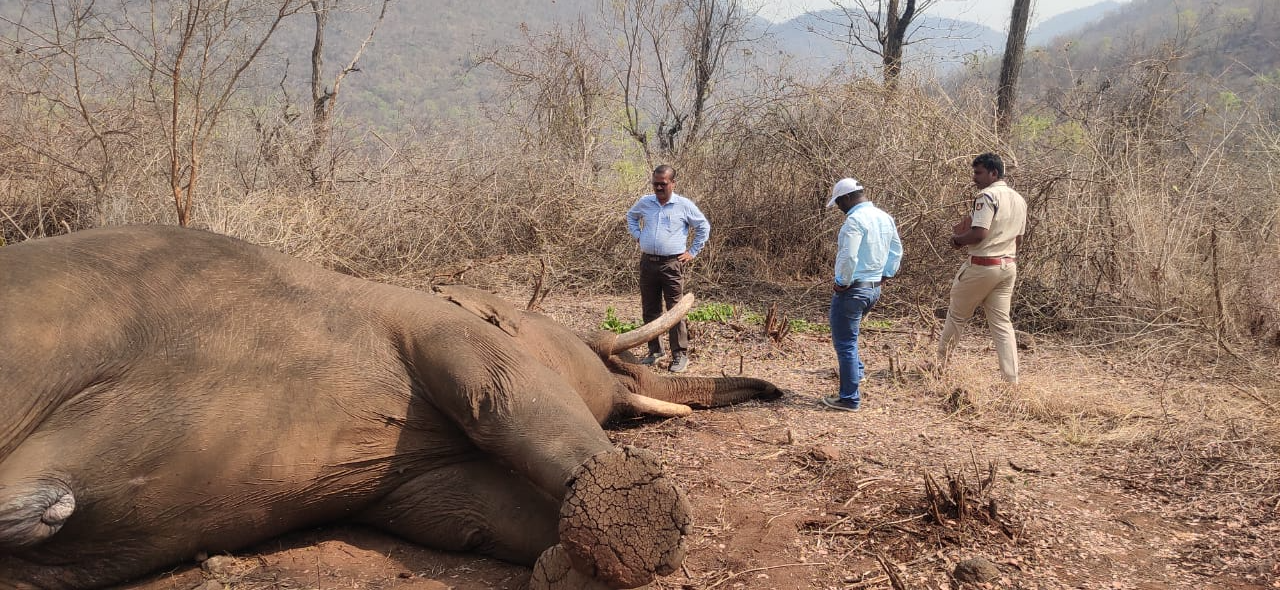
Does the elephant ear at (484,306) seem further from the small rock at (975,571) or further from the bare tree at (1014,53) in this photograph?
the bare tree at (1014,53)

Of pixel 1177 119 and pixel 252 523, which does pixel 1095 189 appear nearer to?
pixel 1177 119

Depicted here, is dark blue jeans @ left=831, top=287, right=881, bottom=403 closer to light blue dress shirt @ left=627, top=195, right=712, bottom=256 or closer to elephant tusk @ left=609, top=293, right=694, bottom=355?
elephant tusk @ left=609, top=293, right=694, bottom=355

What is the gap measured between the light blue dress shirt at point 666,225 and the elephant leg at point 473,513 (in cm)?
379

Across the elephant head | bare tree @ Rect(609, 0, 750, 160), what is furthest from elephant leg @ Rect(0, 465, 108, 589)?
bare tree @ Rect(609, 0, 750, 160)

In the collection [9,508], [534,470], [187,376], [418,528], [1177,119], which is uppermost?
[1177,119]

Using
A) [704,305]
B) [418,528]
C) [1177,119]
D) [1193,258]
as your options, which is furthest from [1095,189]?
[418,528]

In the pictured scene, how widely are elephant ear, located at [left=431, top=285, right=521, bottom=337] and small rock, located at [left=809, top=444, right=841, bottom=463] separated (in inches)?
70.6

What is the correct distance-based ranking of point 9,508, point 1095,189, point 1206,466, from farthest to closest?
point 1095,189
point 1206,466
point 9,508

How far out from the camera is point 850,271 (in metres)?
5.50

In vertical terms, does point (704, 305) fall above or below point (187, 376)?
below

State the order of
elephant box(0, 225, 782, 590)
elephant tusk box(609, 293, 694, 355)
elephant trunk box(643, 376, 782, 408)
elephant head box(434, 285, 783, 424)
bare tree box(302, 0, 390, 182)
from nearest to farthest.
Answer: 1. elephant box(0, 225, 782, 590)
2. elephant head box(434, 285, 783, 424)
3. elephant tusk box(609, 293, 694, 355)
4. elephant trunk box(643, 376, 782, 408)
5. bare tree box(302, 0, 390, 182)

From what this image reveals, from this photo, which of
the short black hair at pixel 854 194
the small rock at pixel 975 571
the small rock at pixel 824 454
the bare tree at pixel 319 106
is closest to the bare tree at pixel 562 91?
the bare tree at pixel 319 106

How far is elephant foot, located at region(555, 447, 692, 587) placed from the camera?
2.61 meters

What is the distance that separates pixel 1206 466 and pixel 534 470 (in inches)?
147
